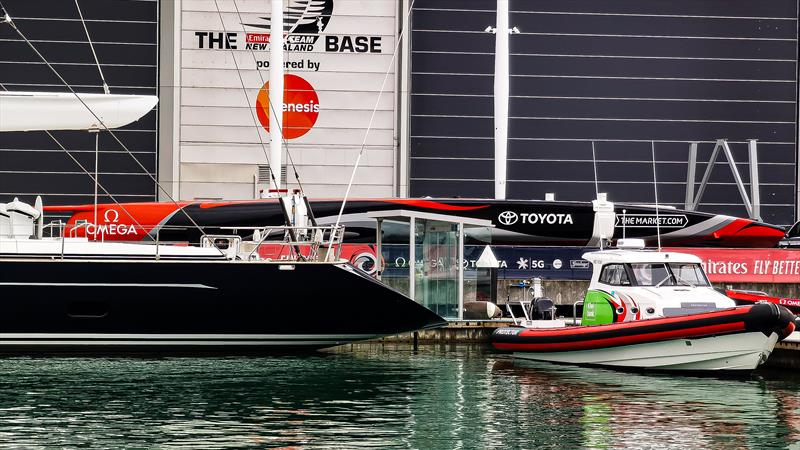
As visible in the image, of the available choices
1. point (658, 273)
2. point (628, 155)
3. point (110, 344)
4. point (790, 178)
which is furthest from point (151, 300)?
point (790, 178)

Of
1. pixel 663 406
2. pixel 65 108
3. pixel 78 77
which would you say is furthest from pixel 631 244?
pixel 78 77

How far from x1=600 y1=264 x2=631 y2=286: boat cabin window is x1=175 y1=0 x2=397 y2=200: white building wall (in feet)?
57.2

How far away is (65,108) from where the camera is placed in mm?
18406

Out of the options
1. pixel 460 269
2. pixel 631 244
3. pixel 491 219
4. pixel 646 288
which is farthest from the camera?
pixel 491 219

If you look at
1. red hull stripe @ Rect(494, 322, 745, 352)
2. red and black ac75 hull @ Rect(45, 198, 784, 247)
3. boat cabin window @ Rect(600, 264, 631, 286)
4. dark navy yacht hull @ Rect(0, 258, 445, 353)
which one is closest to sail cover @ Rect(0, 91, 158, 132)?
dark navy yacht hull @ Rect(0, 258, 445, 353)

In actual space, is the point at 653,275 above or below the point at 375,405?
above

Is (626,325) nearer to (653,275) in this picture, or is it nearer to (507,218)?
(653,275)

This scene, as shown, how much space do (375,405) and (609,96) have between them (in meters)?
25.3

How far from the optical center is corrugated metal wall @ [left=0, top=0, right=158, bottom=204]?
37.3 meters

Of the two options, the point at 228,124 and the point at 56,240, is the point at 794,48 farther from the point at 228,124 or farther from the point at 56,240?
the point at 56,240

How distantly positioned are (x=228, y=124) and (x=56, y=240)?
18.2 metres

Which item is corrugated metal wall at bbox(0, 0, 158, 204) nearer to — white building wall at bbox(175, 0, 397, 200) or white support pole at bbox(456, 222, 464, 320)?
white building wall at bbox(175, 0, 397, 200)

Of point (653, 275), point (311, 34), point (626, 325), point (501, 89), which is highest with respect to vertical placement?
point (311, 34)

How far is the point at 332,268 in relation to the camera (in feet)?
65.3
